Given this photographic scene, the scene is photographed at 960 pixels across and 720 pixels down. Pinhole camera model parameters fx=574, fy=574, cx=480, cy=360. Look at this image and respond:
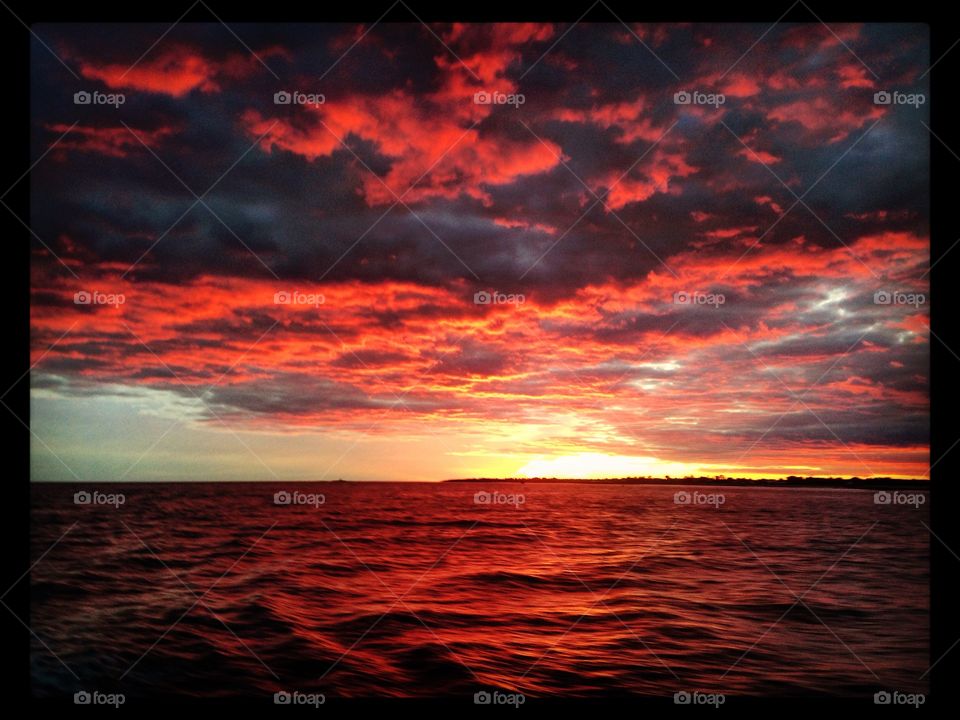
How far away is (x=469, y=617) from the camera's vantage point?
652 cm

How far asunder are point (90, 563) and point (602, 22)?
367 inches

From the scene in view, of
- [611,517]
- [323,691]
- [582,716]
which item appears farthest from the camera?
[611,517]

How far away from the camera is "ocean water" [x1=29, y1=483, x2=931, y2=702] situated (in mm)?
5082

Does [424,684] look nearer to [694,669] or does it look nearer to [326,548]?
[694,669]

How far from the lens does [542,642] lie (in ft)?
19.4

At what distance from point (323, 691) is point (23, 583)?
260 centimetres

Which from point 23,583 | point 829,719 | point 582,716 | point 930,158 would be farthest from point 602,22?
point 23,583

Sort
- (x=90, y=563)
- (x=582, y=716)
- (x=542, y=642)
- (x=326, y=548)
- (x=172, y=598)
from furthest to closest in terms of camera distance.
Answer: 1. (x=326, y=548)
2. (x=90, y=563)
3. (x=172, y=598)
4. (x=542, y=642)
5. (x=582, y=716)

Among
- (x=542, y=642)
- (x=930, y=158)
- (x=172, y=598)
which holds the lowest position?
(x=542, y=642)

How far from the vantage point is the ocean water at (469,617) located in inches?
200

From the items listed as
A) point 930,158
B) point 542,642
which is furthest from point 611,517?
point 930,158

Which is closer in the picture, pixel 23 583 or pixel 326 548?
pixel 23 583

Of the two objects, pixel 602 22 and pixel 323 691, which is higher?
pixel 602 22

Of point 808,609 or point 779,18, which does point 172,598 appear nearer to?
point 808,609
